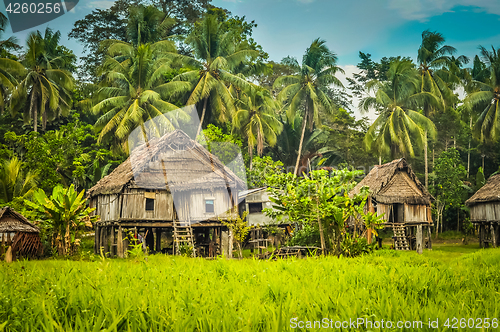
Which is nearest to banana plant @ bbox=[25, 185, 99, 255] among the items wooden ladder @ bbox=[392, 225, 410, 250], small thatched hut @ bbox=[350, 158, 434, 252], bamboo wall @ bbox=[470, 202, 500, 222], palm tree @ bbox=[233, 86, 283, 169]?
small thatched hut @ bbox=[350, 158, 434, 252]

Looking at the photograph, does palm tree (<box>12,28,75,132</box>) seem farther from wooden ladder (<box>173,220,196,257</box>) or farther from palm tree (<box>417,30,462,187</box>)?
palm tree (<box>417,30,462,187</box>)

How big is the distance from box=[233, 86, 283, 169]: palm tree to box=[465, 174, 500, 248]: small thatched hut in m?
13.9

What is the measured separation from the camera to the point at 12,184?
71.7ft

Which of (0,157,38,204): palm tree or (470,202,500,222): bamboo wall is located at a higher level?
(0,157,38,204): palm tree

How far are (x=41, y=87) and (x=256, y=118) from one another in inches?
619

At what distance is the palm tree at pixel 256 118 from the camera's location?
99.9 feet

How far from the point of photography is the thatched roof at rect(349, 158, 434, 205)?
24469 millimetres

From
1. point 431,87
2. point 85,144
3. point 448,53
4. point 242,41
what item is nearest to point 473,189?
point 431,87

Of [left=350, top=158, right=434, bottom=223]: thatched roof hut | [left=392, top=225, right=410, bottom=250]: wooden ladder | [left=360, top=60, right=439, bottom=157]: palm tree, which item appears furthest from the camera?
[left=360, top=60, right=439, bottom=157]: palm tree

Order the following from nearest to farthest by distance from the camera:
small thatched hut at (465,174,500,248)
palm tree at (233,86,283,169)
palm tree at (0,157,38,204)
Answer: palm tree at (0,157,38,204) → small thatched hut at (465,174,500,248) → palm tree at (233,86,283,169)

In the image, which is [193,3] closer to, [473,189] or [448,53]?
[448,53]

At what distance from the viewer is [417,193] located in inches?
986

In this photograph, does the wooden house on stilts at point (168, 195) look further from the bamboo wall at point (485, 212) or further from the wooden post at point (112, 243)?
the bamboo wall at point (485, 212)

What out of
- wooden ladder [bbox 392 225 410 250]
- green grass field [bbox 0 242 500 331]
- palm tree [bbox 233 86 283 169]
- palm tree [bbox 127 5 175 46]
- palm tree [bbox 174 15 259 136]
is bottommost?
wooden ladder [bbox 392 225 410 250]
